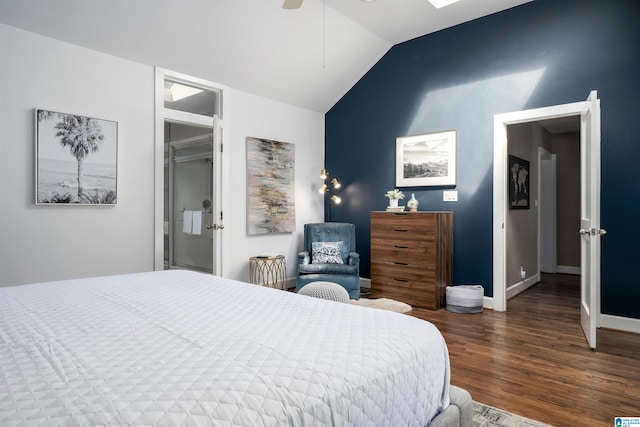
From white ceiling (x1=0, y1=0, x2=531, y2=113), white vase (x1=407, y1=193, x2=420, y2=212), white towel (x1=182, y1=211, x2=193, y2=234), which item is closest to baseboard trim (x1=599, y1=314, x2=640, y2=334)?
white vase (x1=407, y1=193, x2=420, y2=212)

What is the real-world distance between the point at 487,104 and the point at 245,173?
291cm

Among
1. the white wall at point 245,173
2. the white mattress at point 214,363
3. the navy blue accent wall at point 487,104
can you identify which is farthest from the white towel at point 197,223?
the white mattress at point 214,363

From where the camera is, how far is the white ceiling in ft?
10.2

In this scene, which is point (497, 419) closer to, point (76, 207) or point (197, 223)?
point (76, 207)

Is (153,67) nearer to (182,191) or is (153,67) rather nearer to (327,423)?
(182,191)

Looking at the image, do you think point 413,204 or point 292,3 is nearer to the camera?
point 292,3

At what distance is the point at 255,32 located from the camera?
12.8ft

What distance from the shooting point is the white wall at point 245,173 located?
4539 mm

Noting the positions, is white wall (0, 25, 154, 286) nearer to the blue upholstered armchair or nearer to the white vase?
the blue upholstered armchair

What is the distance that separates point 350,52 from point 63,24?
9.84 feet

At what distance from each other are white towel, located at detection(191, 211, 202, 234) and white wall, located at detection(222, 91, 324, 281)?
795 millimetres

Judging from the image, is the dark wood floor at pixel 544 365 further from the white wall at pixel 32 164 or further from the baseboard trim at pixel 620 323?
the white wall at pixel 32 164

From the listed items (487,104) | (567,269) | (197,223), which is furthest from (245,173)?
(567,269)

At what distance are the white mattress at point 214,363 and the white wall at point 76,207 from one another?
5.39 feet
